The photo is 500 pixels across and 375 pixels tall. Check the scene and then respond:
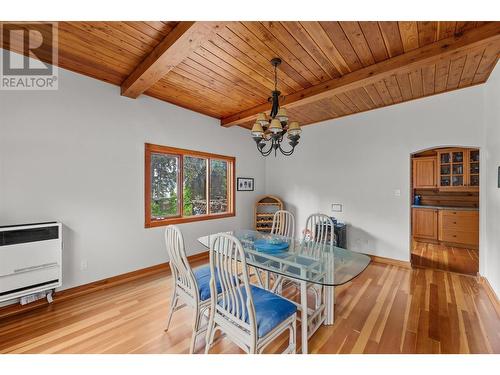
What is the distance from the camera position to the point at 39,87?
2355 mm

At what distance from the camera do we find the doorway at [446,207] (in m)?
4.34

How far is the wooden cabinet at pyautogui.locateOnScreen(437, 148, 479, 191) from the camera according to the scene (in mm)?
4504

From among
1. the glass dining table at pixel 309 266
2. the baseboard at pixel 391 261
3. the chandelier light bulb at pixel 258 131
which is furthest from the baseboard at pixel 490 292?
the chandelier light bulb at pixel 258 131

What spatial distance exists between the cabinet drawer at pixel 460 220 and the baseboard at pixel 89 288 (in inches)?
228

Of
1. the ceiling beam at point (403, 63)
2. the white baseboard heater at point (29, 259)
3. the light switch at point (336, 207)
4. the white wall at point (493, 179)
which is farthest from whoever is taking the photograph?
the light switch at point (336, 207)

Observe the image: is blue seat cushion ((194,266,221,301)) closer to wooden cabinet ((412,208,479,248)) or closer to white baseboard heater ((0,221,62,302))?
white baseboard heater ((0,221,62,302))

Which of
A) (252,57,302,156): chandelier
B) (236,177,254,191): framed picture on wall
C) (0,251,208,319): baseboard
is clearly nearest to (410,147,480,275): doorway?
(236,177,254,191): framed picture on wall

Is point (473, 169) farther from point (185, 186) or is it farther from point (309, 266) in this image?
point (185, 186)

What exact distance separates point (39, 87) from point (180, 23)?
6.03 feet

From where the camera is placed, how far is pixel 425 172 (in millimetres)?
5219

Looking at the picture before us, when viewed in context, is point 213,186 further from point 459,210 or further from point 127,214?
point 459,210

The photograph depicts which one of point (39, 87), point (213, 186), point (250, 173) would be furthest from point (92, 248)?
point (250, 173)

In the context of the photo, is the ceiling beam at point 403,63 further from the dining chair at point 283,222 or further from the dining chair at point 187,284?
the dining chair at point 187,284

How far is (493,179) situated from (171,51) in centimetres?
385
